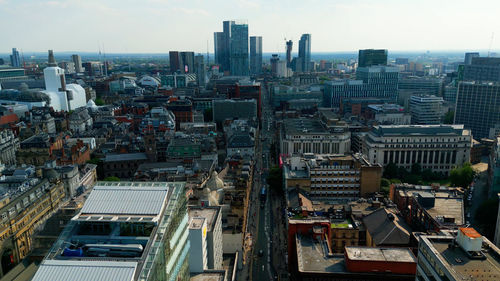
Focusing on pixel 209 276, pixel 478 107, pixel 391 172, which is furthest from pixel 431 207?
pixel 478 107

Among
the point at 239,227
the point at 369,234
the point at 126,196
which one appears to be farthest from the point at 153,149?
the point at 126,196

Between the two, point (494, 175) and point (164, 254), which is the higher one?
point (164, 254)

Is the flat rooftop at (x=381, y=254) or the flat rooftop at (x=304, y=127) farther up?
the flat rooftop at (x=304, y=127)

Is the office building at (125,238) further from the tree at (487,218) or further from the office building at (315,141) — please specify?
the office building at (315,141)

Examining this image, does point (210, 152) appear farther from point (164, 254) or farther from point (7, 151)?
point (164, 254)

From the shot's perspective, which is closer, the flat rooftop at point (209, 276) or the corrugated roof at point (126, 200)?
the corrugated roof at point (126, 200)

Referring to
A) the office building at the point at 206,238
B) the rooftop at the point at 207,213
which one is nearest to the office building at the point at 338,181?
the rooftop at the point at 207,213

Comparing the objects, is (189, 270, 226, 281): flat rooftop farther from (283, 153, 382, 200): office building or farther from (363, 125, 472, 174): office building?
(363, 125, 472, 174): office building
